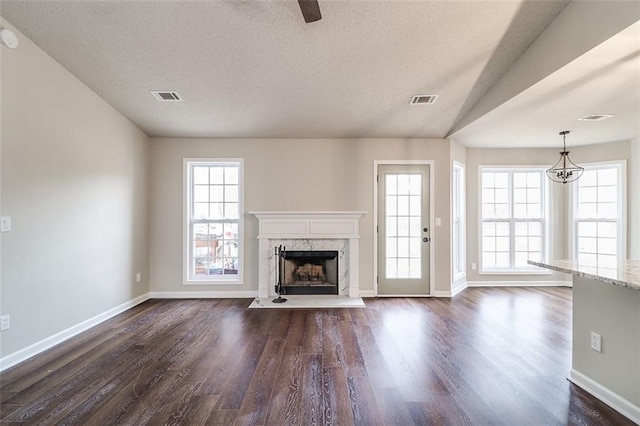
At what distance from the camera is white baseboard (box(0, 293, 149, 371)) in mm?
2459

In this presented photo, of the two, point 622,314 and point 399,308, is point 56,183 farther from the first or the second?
point 622,314

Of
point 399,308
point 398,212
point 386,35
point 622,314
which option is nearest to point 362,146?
point 398,212

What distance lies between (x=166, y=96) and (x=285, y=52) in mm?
1688

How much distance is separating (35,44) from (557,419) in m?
5.19

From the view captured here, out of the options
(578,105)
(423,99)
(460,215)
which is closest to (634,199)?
(460,215)

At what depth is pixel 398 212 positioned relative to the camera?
4535 mm

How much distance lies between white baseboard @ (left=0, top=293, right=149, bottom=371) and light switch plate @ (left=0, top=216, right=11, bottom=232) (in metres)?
1.09

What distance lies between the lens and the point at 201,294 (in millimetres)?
4453

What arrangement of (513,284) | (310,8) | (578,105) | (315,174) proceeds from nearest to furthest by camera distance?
(310,8) → (578,105) → (315,174) → (513,284)

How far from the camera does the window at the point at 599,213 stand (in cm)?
462

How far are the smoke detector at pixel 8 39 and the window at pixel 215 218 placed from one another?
2274 millimetres

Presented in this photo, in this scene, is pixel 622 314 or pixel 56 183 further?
pixel 56 183

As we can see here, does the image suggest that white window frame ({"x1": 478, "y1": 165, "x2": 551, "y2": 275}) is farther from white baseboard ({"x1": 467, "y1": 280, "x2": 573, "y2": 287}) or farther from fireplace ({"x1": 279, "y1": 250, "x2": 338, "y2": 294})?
fireplace ({"x1": 279, "y1": 250, "x2": 338, "y2": 294})

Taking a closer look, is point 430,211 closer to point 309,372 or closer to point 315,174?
point 315,174
